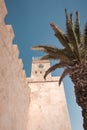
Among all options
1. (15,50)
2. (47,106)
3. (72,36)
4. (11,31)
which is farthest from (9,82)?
(47,106)

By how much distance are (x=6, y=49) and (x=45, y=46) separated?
7.40ft

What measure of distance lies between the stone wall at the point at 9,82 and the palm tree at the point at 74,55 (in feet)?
5.21

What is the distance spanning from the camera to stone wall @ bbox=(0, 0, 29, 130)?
8289 millimetres

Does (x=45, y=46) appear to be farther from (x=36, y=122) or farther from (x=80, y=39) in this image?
(x=36, y=122)

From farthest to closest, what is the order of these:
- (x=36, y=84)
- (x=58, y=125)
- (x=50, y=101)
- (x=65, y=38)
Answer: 1. (x=36, y=84)
2. (x=50, y=101)
3. (x=58, y=125)
4. (x=65, y=38)

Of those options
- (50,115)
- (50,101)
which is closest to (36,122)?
(50,115)

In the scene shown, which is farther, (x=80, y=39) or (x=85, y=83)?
(x=80, y=39)

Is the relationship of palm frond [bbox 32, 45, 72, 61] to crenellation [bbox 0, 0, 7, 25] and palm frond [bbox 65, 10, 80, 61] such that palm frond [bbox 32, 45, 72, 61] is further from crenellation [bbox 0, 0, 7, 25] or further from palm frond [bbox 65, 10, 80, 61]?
crenellation [bbox 0, 0, 7, 25]

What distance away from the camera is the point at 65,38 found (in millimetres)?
9875

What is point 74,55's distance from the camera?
9.13 m

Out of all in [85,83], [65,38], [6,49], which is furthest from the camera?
[65,38]

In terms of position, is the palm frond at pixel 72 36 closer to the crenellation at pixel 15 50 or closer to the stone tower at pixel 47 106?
the crenellation at pixel 15 50

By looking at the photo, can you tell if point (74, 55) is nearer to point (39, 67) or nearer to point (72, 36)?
point (72, 36)

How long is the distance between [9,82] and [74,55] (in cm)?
346
